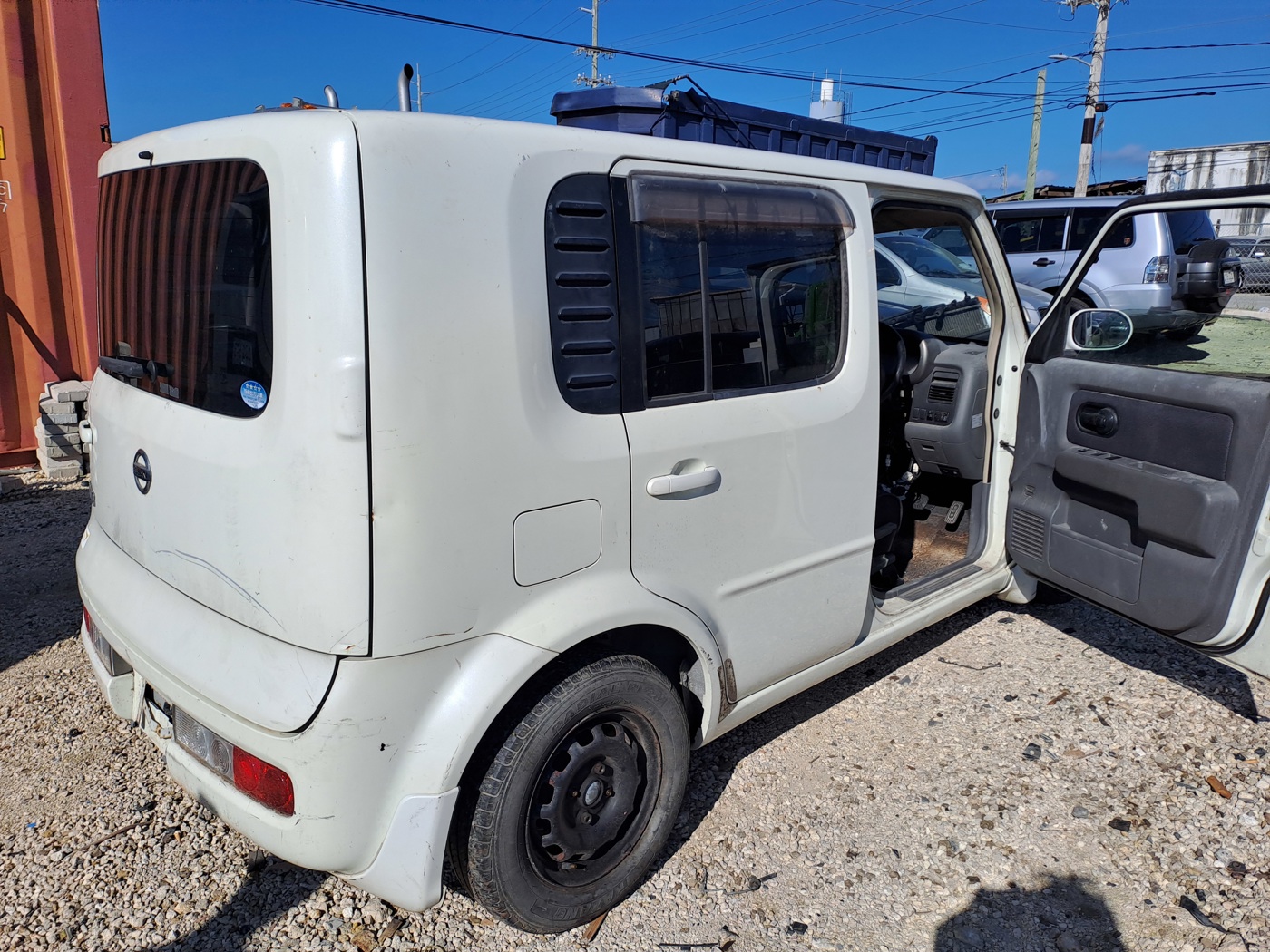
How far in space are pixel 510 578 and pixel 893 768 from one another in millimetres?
1732

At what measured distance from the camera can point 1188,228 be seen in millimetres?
3881

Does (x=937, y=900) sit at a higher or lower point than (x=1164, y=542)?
lower

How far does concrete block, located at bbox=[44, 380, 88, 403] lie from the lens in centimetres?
591

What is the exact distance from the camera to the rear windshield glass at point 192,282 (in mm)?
1836

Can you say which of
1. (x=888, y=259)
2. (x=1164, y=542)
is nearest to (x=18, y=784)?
(x=1164, y=542)

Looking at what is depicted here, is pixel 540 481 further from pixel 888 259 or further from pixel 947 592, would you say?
pixel 888 259

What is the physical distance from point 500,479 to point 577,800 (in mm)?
902

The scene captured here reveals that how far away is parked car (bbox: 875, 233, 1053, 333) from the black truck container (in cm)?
45

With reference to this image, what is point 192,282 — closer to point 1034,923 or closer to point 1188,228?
point 1034,923

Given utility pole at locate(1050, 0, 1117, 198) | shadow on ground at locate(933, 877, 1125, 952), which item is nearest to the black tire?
shadow on ground at locate(933, 877, 1125, 952)

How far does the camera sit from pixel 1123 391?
2.93 m

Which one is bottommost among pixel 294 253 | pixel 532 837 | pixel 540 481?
pixel 532 837

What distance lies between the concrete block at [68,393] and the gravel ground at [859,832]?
2851 mm

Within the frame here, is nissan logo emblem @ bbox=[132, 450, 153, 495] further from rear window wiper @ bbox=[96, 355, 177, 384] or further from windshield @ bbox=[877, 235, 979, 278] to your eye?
windshield @ bbox=[877, 235, 979, 278]
